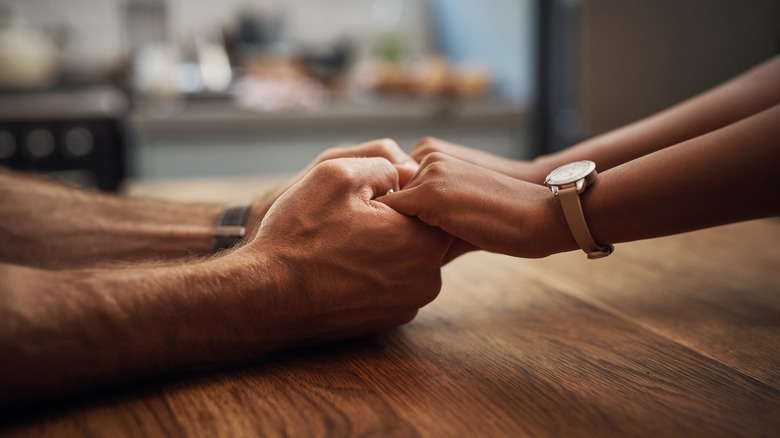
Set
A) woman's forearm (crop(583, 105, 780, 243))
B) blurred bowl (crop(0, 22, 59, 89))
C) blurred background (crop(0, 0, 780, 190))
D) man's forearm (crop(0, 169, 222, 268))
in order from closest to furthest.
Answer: woman's forearm (crop(583, 105, 780, 243))
man's forearm (crop(0, 169, 222, 268))
blurred background (crop(0, 0, 780, 190))
blurred bowl (crop(0, 22, 59, 89))

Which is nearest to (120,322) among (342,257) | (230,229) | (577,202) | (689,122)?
(342,257)

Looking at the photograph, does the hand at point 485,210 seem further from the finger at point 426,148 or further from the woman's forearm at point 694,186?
the finger at point 426,148

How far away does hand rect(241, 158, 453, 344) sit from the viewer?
58 centimetres

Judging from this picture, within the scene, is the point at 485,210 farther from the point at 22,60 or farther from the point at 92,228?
the point at 22,60

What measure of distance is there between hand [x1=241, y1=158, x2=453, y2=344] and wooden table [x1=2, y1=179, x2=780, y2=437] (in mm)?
33

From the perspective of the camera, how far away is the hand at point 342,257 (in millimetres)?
577

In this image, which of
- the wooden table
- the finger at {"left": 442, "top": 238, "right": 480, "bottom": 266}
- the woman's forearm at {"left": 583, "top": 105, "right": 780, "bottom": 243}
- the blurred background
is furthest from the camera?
the blurred background

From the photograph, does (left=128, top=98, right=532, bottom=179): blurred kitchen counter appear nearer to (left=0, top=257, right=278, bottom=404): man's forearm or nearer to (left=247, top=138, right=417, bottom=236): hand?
(left=247, top=138, right=417, bottom=236): hand

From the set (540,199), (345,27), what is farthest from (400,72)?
(540,199)

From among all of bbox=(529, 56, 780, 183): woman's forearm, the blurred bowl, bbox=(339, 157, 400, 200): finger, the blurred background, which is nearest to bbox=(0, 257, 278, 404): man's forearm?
bbox=(339, 157, 400, 200): finger

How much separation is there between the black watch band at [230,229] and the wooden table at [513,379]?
226 millimetres

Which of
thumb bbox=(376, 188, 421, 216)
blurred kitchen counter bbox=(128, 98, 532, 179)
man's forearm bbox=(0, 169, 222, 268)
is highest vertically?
thumb bbox=(376, 188, 421, 216)

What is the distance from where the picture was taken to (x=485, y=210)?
0.61 meters

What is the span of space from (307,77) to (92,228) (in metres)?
2.67
